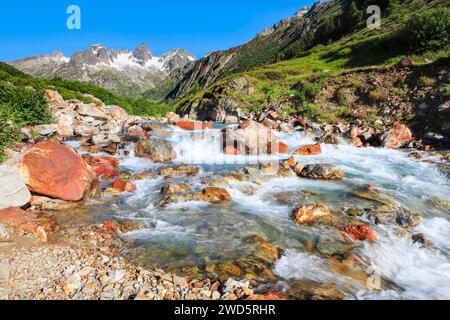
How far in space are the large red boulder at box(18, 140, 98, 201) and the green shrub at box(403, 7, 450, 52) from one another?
38.9 metres

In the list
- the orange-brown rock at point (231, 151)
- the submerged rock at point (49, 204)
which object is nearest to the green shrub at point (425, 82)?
the orange-brown rock at point (231, 151)

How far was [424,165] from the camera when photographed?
16688 millimetres

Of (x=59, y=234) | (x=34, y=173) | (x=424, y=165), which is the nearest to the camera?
(x=59, y=234)

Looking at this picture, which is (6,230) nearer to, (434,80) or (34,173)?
(34,173)

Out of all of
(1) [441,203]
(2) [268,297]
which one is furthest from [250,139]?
(2) [268,297]

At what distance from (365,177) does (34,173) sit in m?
14.5

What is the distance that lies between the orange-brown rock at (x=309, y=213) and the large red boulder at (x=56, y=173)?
296 inches

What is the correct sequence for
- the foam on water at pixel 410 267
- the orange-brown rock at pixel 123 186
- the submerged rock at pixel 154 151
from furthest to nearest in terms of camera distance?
the submerged rock at pixel 154 151, the orange-brown rock at pixel 123 186, the foam on water at pixel 410 267

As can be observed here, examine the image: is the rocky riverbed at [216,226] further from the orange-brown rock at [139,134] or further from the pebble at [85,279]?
the orange-brown rock at [139,134]

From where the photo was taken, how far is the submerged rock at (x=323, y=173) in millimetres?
14711

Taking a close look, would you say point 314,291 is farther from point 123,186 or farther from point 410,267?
point 123,186

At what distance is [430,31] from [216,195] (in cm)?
3737
